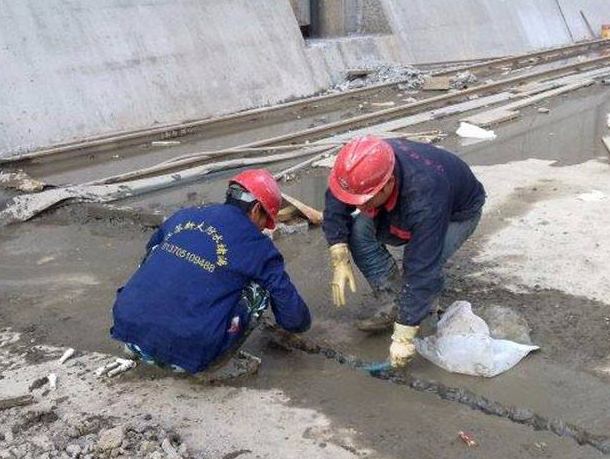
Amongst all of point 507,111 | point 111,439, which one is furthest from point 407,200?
point 507,111

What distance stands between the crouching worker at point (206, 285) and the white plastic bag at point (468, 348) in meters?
0.82

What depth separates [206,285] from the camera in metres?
3.40

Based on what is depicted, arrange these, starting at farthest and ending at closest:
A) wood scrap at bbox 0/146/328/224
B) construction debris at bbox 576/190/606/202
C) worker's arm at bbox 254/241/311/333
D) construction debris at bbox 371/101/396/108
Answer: construction debris at bbox 371/101/396/108 < wood scrap at bbox 0/146/328/224 < construction debris at bbox 576/190/606/202 < worker's arm at bbox 254/241/311/333

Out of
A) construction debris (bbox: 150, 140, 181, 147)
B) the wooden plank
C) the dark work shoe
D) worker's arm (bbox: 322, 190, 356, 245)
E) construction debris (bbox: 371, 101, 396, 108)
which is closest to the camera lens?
the dark work shoe

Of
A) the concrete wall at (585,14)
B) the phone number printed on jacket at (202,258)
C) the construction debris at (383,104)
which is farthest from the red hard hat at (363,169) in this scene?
the concrete wall at (585,14)

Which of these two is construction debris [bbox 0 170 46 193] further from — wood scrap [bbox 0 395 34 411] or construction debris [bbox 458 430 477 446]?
construction debris [bbox 458 430 477 446]

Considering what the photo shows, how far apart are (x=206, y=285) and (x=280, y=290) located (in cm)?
36

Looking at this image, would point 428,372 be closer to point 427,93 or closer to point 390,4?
point 427,93

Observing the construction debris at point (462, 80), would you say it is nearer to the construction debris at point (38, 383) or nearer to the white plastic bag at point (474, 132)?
the white plastic bag at point (474, 132)

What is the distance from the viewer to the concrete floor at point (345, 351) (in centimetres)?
330

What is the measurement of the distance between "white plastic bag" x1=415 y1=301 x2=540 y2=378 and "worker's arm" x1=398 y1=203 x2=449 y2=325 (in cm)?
46

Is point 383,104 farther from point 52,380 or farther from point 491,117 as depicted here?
point 52,380

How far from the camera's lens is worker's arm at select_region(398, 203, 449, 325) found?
3.44 metres

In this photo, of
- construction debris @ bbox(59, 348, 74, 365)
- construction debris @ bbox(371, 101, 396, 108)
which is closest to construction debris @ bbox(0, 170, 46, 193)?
construction debris @ bbox(59, 348, 74, 365)
